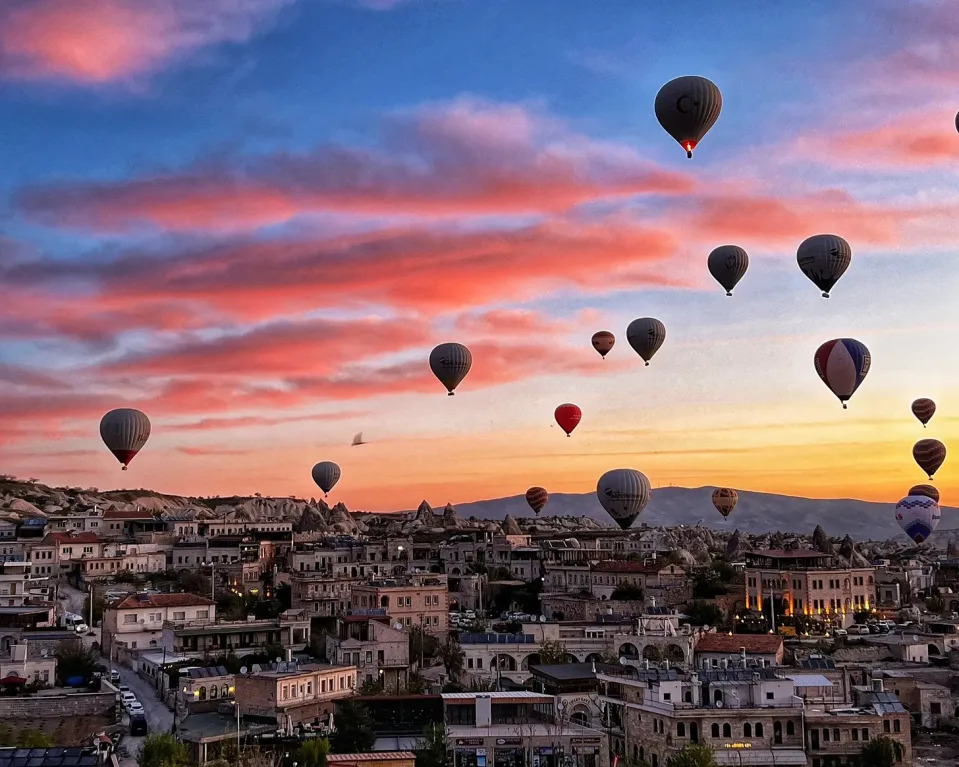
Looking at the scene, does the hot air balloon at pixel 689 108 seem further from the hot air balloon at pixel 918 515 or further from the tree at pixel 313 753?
the hot air balloon at pixel 918 515

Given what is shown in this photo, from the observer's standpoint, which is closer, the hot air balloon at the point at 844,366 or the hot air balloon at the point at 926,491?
the hot air balloon at the point at 844,366

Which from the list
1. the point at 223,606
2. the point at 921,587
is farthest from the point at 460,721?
the point at 921,587

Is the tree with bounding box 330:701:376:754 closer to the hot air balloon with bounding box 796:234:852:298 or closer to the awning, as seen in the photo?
the awning

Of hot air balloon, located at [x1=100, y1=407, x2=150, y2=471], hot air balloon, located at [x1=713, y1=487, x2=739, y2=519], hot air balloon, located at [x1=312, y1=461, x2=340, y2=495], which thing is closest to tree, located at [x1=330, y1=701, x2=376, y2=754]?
hot air balloon, located at [x1=100, y1=407, x2=150, y2=471]

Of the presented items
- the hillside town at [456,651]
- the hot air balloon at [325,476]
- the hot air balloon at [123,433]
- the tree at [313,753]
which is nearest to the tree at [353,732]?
the hillside town at [456,651]

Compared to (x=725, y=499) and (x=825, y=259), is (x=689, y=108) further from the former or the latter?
(x=725, y=499)

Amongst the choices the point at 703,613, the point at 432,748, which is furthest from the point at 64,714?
the point at 703,613
